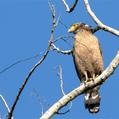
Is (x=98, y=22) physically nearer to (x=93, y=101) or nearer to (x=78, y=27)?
(x=93, y=101)

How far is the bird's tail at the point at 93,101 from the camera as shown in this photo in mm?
7219

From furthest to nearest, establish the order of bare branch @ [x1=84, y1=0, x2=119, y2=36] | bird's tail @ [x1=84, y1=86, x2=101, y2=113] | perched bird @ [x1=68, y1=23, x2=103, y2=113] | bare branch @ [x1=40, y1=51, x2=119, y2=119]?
1. perched bird @ [x1=68, y1=23, x2=103, y2=113]
2. bird's tail @ [x1=84, y1=86, x2=101, y2=113]
3. bare branch @ [x1=84, y1=0, x2=119, y2=36]
4. bare branch @ [x1=40, y1=51, x2=119, y2=119]

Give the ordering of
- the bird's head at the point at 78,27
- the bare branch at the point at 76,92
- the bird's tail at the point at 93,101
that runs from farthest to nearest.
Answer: the bird's head at the point at 78,27 → the bird's tail at the point at 93,101 → the bare branch at the point at 76,92

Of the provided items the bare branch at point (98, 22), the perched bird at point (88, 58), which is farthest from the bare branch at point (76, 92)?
the perched bird at point (88, 58)

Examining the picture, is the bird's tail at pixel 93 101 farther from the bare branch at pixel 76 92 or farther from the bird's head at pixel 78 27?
the bare branch at pixel 76 92

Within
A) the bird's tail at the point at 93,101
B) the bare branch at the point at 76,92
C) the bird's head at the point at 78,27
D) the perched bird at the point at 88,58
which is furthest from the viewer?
the bird's head at the point at 78,27

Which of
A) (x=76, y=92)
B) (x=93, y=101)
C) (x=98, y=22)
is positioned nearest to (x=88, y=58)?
(x=93, y=101)

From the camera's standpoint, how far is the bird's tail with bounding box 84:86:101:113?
7.22m

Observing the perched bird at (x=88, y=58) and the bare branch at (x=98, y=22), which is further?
the perched bird at (x=88, y=58)

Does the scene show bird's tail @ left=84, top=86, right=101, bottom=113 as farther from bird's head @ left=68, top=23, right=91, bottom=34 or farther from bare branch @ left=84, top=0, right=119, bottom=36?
bare branch @ left=84, top=0, right=119, bottom=36

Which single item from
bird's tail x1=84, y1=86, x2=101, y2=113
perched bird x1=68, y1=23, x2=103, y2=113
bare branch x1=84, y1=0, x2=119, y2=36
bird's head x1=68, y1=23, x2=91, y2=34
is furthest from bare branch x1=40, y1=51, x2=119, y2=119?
bird's head x1=68, y1=23, x2=91, y2=34

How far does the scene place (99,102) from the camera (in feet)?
24.6

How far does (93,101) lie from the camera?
24.6ft

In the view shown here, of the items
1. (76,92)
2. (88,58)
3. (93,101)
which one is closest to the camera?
(76,92)
